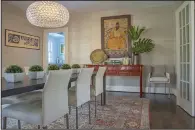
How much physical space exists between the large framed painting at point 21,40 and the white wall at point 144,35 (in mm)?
1070

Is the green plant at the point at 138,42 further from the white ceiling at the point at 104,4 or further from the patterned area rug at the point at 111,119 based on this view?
the patterned area rug at the point at 111,119

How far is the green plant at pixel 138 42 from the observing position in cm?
418

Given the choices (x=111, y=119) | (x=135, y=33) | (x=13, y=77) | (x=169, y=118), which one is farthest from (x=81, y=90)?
(x=135, y=33)

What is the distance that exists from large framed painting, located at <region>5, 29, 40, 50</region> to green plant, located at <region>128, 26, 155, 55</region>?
2.86 m

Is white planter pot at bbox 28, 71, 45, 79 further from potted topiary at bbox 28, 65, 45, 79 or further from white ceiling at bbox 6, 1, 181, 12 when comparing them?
white ceiling at bbox 6, 1, 181, 12

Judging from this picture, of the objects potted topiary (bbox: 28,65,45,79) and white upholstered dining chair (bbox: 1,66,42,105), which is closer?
potted topiary (bbox: 28,65,45,79)

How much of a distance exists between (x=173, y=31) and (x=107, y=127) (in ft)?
11.2

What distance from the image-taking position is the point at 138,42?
4254 mm

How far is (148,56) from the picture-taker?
452 centimetres

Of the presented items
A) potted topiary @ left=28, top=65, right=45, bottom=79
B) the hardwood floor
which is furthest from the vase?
potted topiary @ left=28, top=65, right=45, bottom=79

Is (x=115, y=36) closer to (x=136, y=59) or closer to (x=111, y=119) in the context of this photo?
(x=136, y=59)

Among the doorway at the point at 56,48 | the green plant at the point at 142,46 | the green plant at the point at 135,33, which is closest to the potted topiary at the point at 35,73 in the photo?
the green plant at the point at 142,46

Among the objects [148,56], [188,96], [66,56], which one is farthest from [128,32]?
[188,96]

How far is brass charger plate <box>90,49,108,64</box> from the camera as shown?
474 cm
